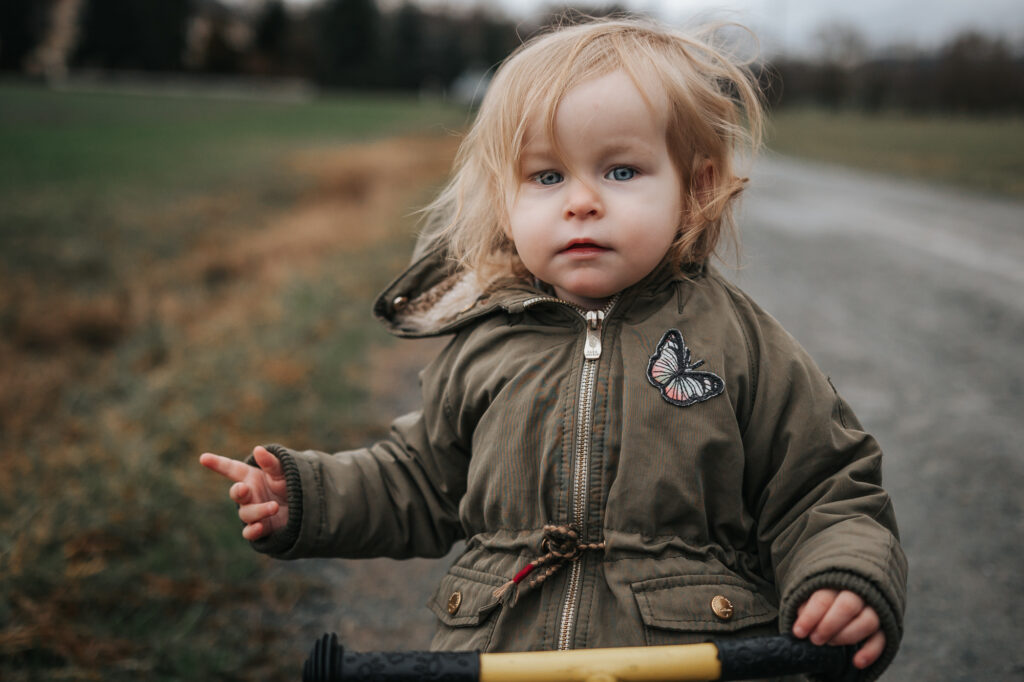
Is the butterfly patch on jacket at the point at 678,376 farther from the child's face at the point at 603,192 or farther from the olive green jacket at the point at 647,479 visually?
the child's face at the point at 603,192

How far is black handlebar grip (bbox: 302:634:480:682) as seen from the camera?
44.5 inches

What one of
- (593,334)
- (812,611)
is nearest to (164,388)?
(593,334)

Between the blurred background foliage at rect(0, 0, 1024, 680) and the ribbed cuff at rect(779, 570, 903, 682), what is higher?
the ribbed cuff at rect(779, 570, 903, 682)

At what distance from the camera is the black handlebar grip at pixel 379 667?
113cm

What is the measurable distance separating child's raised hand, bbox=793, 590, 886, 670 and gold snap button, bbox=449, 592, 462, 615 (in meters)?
0.62

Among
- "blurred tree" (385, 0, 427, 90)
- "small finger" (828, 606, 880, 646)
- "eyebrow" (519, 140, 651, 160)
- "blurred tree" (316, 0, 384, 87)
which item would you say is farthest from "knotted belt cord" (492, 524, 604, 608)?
"blurred tree" (316, 0, 384, 87)

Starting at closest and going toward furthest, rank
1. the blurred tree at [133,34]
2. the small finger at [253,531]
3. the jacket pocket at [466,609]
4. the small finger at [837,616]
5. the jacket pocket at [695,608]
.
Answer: the small finger at [837,616] < the jacket pocket at [695,608] < the jacket pocket at [466,609] < the small finger at [253,531] < the blurred tree at [133,34]

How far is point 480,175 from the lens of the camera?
6.19ft

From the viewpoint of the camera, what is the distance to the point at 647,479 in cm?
150

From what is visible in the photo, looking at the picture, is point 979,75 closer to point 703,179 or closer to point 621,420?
point 703,179

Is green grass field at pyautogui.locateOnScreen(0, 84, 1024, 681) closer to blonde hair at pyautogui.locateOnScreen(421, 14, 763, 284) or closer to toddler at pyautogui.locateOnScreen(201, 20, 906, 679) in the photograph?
toddler at pyautogui.locateOnScreen(201, 20, 906, 679)

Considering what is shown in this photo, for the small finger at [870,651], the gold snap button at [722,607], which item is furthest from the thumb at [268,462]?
the small finger at [870,651]

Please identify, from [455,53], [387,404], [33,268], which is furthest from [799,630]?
[455,53]

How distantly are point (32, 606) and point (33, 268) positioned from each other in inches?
323
